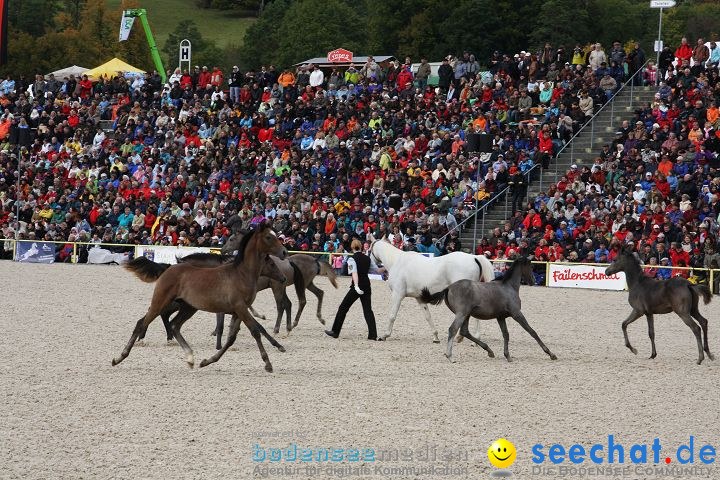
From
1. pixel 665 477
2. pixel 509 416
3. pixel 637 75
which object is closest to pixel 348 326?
pixel 509 416

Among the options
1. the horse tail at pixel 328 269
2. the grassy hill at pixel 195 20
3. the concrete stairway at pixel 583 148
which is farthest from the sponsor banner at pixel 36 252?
the grassy hill at pixel 195 20

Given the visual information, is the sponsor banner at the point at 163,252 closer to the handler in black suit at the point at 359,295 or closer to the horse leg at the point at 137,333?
the handler in black suit at the point at 359,295

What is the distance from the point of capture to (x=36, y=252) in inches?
1255

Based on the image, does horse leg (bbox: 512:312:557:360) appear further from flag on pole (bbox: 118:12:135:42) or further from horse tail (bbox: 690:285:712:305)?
flag on pole (bbox: 118:12:135:42)

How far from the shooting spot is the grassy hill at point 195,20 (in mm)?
107062

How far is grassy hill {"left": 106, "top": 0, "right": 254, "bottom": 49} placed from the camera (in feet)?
351

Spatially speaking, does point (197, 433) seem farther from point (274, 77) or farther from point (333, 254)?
point (274, 77)

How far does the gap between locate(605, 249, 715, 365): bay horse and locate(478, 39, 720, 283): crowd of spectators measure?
9904 mm

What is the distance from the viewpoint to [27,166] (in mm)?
37094

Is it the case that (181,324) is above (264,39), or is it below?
below

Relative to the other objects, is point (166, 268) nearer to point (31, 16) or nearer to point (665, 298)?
point (665, 298)

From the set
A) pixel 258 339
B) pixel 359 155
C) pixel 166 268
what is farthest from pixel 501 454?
pixel 359 155

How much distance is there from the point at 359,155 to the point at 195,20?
279 ft

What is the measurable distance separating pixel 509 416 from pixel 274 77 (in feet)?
95.0
